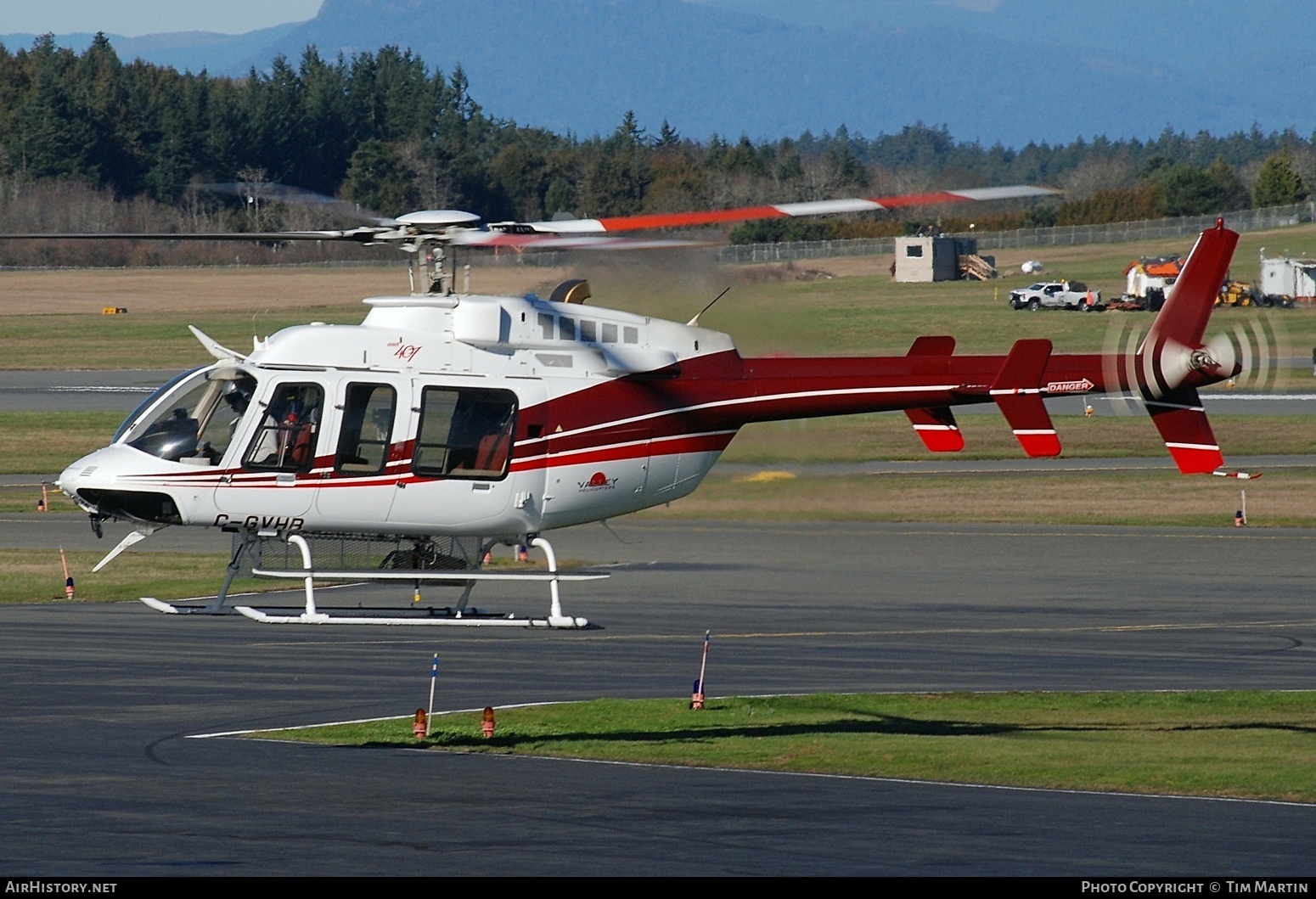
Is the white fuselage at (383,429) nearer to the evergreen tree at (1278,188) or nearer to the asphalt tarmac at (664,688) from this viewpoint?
the asphalt tarmac at (664,688)

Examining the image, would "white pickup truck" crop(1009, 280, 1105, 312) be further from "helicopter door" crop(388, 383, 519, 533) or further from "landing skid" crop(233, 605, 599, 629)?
"landing skid" crop(233, 605, 599, 629)

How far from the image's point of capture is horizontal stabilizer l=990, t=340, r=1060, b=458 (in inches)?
811

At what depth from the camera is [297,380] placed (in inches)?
778

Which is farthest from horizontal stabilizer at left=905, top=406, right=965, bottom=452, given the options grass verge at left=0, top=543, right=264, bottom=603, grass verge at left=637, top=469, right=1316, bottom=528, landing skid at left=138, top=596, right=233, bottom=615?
grass verge at left=637, top=469, right=1316, bottom=528

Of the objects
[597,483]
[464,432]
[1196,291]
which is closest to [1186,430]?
[1196,291]

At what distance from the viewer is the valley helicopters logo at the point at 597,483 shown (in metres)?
20.7

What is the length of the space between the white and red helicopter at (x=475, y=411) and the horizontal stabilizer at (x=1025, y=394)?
23 mm

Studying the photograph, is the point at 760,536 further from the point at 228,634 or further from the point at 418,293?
the point at 418,293

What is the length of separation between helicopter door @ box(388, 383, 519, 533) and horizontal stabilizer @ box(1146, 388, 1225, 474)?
8.20 meters

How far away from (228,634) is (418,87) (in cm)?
15920

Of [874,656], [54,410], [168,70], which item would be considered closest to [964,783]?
[874,656]

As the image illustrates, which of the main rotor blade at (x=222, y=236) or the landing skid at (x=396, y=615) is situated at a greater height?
the main rotor blade at (x=222, y=236)

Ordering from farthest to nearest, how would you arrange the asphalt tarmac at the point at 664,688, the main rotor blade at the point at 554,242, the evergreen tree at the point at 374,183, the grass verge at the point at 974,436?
1. the evergreen tree at the point at 374,183
2. the grass verge at the point at 974,436
3. the asphalt tarmac at the point at 664,688
4. the main rotor blade at the point at 554,242

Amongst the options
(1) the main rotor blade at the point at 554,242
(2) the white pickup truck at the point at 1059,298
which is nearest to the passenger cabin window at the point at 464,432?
(1) the main rotor blade at the point at 554,242
